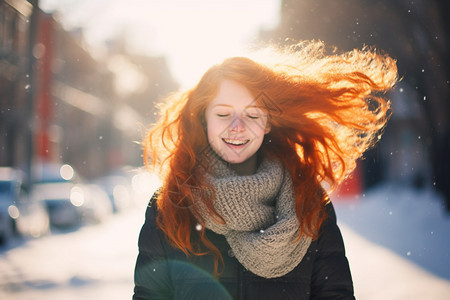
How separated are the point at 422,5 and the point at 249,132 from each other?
13.2 meters

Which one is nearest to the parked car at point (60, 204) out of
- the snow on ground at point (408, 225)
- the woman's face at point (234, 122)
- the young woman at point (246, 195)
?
the snow on ground at point (408, 225)

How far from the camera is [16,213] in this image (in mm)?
12008

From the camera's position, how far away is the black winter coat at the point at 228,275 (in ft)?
7.76

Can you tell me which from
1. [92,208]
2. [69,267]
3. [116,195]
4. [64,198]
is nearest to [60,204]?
[64,198]

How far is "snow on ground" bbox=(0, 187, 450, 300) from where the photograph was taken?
675 centimetres

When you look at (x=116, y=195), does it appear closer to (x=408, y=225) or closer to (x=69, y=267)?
(x=408, y=225)

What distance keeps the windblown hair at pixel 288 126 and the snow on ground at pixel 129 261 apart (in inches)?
149

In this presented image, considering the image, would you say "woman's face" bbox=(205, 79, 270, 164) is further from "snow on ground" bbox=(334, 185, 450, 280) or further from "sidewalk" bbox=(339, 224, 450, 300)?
"snow on ground" bbox=(334, 185, 450, 280)

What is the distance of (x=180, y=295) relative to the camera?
2.38m

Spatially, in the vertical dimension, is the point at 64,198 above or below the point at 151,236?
above

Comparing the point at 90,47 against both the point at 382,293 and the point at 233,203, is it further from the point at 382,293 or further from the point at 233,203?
the point at 233,203

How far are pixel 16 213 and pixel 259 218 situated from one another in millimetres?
10627

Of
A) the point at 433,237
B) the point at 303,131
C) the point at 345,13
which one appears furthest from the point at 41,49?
the point at 303,131

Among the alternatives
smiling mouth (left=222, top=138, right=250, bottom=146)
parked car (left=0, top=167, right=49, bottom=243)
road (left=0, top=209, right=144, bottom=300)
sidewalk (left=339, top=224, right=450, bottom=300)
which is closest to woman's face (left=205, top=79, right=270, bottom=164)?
smiling mouth (left=222, top=138, right=250, bottom=146)
